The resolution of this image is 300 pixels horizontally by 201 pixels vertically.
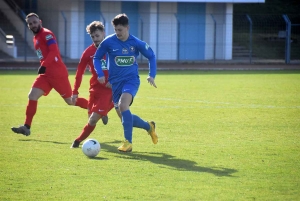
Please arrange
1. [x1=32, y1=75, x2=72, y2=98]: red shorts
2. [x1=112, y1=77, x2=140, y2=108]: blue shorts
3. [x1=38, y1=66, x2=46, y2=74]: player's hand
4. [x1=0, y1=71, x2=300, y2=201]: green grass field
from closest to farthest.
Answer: [x1=0, y1=71, x2=300, y2=201]: green grass field < [x1=112, y1=77, x2=140, y2=108]: blue shorts < [x1=38, y1=66, x2=46, y2=74]: player's hand < [x1=32, y1=75, x2=72, y2=98]: red shorts

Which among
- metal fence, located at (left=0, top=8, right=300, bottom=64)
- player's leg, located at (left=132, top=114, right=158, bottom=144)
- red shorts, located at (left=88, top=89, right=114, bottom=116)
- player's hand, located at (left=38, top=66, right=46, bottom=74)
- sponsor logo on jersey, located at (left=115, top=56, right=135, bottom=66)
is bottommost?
player's leg, located at (left=132, top=114, right=158, bottom=144)

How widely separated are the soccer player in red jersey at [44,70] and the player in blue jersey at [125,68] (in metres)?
1.45

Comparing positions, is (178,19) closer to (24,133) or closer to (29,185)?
(24,133)

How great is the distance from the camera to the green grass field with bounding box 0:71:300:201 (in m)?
6.71

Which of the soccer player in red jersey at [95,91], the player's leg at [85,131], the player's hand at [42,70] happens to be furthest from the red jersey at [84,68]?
the player's hand at [42,70]

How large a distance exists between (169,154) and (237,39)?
91.6ft

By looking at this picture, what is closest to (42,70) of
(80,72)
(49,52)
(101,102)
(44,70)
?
(44,70)

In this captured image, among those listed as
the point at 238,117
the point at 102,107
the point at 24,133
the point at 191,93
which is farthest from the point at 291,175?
the point at 191,93

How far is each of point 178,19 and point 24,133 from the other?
A: 966 inches

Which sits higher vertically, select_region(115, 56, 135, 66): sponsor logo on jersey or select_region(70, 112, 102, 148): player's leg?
select_region(115, 56, 135, 66): sponsor logo on jersey

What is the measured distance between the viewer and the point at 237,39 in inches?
1426

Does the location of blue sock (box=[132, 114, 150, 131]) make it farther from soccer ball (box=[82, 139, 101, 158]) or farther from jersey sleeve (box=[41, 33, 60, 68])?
jersey sleeve (box=[41, 33, 60, 68])

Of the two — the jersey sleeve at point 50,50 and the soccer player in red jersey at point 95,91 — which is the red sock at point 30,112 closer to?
the jersey sleeve at point 50,50

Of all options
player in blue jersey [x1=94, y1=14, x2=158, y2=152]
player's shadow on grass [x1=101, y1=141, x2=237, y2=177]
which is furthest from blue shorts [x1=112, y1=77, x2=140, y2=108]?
player's shadow on grass [x1=101, y1=141, x2=237, y2=177]
